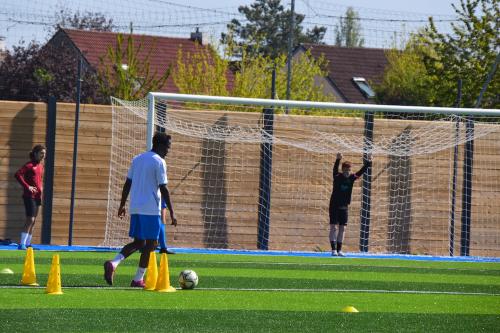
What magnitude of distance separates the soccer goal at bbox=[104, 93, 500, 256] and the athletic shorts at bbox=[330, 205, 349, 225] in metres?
1.98

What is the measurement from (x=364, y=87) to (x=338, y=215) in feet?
147

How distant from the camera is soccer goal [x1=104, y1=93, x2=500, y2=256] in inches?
940

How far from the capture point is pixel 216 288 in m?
14.2

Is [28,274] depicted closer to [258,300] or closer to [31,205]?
[258,300]

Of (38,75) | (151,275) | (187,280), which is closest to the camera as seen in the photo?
(151,275)

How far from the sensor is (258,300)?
12.8m

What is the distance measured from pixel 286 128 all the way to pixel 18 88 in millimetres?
23260

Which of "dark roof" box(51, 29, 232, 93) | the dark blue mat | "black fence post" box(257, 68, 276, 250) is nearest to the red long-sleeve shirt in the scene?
the dark blue mat

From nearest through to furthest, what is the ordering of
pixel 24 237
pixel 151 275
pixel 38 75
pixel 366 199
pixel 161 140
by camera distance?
1. pixel 151 275
2. pixel 161 140
3. pixel 24 237
4. pixel 366 199
5. pixel 38 75

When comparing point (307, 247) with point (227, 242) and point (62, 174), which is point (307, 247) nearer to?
point (227, 242)

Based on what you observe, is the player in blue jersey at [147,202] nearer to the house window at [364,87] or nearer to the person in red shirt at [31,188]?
the person in red shirt at [31,188]

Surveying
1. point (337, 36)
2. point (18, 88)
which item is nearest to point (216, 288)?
point (18, 88)

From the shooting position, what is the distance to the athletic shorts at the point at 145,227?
13641 millimetres

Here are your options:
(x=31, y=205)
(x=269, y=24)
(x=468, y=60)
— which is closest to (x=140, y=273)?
(x=31, y=205)
